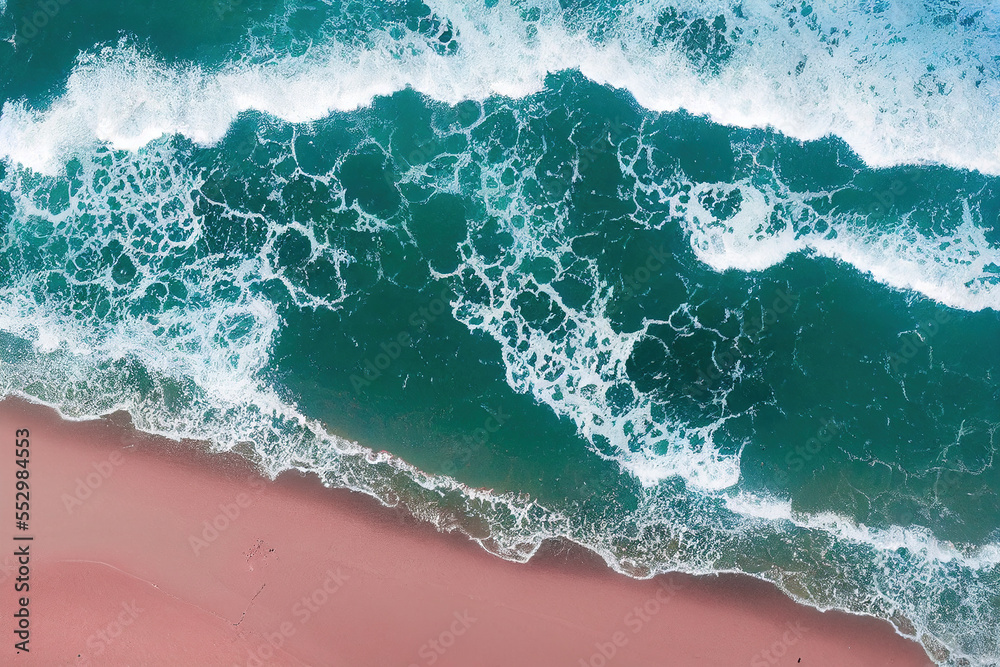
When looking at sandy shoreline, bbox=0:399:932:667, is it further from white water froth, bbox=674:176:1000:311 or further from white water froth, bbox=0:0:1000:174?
white water froth, bbox=0:0:1000:174

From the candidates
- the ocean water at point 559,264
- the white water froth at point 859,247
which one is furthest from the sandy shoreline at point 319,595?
the white water froth at point 859,247

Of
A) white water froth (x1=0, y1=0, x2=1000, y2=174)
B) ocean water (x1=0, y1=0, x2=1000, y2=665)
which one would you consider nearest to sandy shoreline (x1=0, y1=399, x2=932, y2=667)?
ocean water (x1=0, y1=0, x2=1000, y2=665)

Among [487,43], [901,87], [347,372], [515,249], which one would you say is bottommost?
[347,372]

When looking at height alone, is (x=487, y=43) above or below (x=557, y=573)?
above

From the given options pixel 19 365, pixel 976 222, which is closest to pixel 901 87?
pixel 976 222

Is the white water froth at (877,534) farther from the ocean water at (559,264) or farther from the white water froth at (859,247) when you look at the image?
the white water froth at (859,247)

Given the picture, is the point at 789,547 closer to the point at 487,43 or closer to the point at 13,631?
the point at 487,43

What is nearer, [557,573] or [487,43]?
[557,573]
